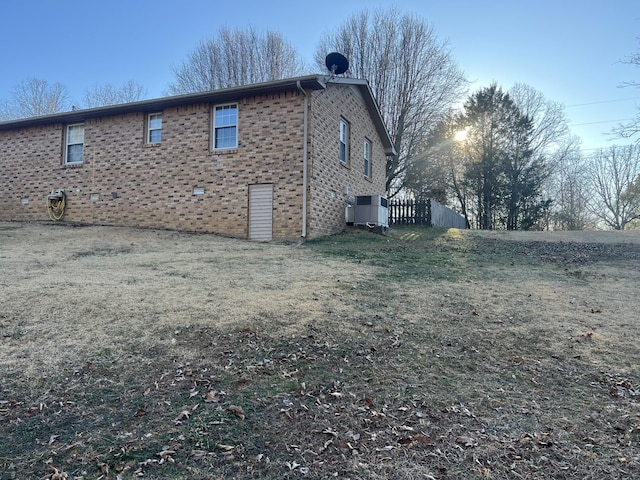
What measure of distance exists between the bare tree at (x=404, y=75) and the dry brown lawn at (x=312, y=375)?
62.9ft

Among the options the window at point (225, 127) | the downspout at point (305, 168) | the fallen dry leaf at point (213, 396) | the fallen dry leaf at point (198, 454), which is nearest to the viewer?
the fallen dry leaf at point (198, 454)

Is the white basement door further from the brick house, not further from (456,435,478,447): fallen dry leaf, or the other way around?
(456,435,478,447): fallen dry leaf

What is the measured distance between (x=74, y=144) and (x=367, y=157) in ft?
36.4

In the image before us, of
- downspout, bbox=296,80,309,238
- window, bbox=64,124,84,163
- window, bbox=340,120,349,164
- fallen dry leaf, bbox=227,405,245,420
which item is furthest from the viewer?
window, bbox=64,124,84,163

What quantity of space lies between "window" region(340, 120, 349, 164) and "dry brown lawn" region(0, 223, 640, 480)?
794 cm

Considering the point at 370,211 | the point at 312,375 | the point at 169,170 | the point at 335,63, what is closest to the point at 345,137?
the point at 335,63

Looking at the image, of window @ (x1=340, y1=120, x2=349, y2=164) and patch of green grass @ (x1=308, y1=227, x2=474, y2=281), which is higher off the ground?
window @ (x1=340, y1=120, x2=349, y2=164)

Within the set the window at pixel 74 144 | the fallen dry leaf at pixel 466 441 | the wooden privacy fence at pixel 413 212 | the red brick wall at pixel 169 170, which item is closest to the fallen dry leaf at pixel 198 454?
the fallen dry leaf at pixel 466 441

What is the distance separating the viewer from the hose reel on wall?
50.3ft

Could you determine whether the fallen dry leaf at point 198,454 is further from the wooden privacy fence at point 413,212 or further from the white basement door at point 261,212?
the wooden privacy fence at point 413,212

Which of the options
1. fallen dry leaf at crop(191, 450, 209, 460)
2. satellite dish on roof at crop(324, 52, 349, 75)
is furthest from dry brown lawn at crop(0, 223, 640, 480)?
satellite dish on roof at crop(324, 52, 349, 75)

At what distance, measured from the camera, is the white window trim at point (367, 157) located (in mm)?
17573

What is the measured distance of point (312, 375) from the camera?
4113 mm

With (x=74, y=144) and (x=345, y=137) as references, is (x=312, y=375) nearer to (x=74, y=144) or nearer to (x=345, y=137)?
(x=345, y=137)
